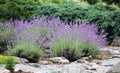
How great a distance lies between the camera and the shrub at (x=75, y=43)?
7789mm

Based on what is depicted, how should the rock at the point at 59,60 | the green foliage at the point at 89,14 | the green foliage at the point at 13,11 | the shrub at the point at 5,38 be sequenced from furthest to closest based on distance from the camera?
1. the green foliage at the point at 13,11
2. the green foliage at the point at 89,14
3. the shrub at the point at 5,38
4. the rock at the point at 59,60

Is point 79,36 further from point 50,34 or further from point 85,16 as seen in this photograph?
point 85,16

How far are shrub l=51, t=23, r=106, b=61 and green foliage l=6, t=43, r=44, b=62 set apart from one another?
0.54 m

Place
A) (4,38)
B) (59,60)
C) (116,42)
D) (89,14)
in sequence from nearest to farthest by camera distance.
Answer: (59,60), (4,38), (116,42), (89,14)

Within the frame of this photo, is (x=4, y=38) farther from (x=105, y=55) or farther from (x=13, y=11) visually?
(x=13, y=11)

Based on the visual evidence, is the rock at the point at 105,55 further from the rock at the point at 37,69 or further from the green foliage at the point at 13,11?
the green foliage at the point at 13,11

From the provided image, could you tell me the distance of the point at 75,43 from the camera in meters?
7.81

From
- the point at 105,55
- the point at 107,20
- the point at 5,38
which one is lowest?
the point at 105,55

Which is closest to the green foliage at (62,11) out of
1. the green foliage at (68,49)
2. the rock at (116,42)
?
the rock at (116,42)

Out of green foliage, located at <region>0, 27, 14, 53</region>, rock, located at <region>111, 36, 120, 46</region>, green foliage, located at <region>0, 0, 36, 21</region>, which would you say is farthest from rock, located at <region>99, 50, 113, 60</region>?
green foliage, located at <region>0, 0, 36, 21</region>

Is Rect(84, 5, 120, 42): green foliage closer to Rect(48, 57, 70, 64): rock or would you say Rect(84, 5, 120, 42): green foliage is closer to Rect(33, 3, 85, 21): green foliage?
Rect(33, 3, 85, 21): green foliage

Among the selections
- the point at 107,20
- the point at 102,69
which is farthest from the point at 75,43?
the point at 107,20

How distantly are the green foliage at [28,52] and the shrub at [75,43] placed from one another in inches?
21.2

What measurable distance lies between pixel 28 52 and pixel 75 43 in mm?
1024
